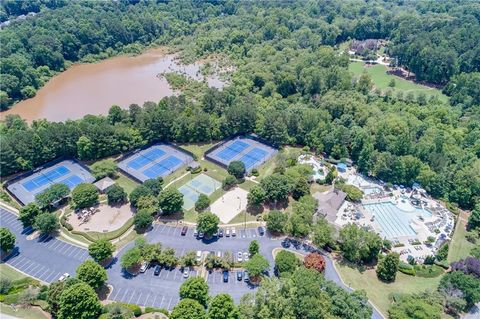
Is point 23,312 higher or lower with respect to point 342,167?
lower

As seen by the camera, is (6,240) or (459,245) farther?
(459,245)

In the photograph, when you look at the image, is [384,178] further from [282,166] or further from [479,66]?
[479,66]

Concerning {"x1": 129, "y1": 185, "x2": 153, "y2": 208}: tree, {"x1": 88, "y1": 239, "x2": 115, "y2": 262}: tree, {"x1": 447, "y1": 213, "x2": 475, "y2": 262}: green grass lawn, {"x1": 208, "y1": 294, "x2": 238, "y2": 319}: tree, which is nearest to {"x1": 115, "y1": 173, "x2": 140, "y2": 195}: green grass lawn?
{"x1": 129, "y1": 185, "x2": 153, "y2": 208}: tree

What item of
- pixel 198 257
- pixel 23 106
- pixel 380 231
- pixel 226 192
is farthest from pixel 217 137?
pixel 23 106

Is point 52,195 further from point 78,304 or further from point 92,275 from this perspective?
point 78,304

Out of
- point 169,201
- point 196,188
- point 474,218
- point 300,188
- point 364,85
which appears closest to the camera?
point 169,201

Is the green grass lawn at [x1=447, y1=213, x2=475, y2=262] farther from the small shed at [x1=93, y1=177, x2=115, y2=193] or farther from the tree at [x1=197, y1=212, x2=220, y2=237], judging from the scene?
the small shed at [x1=93, y1=177, x2=115, y2=193]

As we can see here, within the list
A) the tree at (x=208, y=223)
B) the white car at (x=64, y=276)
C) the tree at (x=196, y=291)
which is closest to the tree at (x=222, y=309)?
the tree at (x=196, y=291)

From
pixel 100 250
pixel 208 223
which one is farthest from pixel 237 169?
pixel 100 250
